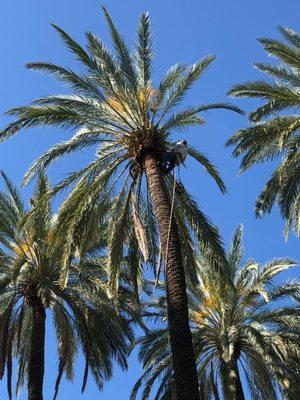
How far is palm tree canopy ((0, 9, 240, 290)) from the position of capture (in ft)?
51.8

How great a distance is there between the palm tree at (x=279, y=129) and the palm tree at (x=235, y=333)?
3.32 metres

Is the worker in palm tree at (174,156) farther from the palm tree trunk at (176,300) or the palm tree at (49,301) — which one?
the palm tree at (49,301)

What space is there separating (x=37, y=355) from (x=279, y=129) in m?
9.41

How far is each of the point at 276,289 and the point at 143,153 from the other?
31.7ft

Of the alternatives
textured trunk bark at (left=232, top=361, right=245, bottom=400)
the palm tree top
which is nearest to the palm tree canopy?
the palm tree top

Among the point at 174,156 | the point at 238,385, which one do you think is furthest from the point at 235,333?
the point at 174,156

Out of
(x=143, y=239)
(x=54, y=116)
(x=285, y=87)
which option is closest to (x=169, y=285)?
(x=143, y=239)

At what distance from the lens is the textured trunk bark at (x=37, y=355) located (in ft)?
60.2

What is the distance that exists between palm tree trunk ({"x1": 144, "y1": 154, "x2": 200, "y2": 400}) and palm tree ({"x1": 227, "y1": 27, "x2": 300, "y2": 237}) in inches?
183

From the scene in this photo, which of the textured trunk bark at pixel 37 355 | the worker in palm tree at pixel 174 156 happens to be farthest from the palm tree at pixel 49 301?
the worker in palm tree at pixel 174 156

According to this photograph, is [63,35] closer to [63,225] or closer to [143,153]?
[143,153]

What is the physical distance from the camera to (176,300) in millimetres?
12641

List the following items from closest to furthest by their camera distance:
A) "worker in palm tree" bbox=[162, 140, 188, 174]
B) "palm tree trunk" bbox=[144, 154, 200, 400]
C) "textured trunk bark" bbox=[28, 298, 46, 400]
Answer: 1. "palm tree trunk" bbox=[144, 154, 200, 400]
2. "worker in palm tree" bbox=[162, 140, 188, 174]
3. "textured trunk bark" bbox=[28, 298, 46, 400]

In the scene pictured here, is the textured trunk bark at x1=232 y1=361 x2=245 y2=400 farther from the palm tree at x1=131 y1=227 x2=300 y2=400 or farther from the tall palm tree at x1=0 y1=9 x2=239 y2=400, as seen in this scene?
the tall palm tree at x1=0 y1=9 x2=239 y2=400
